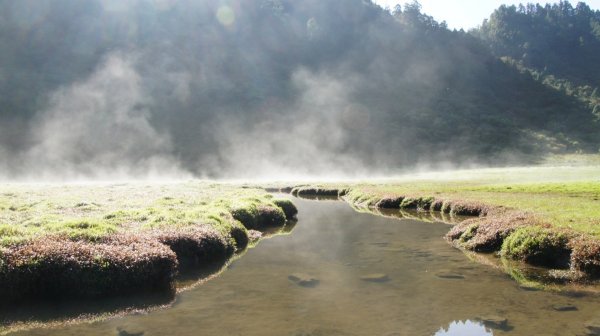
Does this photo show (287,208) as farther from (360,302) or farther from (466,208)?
(360,302)

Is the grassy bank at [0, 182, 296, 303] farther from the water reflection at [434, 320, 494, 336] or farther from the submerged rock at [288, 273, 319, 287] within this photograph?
the water reflection at [434, 320, 494, 336]

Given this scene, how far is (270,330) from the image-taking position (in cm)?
1416

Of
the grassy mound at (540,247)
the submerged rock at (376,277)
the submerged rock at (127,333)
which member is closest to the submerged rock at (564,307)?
the grassy mound at (540,247)

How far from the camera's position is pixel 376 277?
20578 mm

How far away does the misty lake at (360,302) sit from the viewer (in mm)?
14245

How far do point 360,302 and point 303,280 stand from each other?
13.1ft

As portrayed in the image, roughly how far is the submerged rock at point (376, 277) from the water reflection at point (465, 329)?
5.38 m

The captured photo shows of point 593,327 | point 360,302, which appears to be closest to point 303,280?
point 360,302

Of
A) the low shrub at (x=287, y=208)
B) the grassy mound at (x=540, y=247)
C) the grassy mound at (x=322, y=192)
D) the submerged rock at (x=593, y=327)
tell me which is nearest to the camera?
the submerged rock at (x=593, y=327)

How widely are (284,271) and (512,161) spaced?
559 feet

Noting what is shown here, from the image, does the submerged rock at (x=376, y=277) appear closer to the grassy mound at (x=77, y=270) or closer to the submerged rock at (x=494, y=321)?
the submerged rock at (x=494, y=321)

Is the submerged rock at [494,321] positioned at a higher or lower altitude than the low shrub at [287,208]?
lower

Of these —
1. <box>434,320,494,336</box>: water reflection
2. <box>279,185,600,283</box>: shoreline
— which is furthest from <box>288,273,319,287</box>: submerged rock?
<box>279,185,600,283</box>: shoreline

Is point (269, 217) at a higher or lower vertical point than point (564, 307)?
higher
